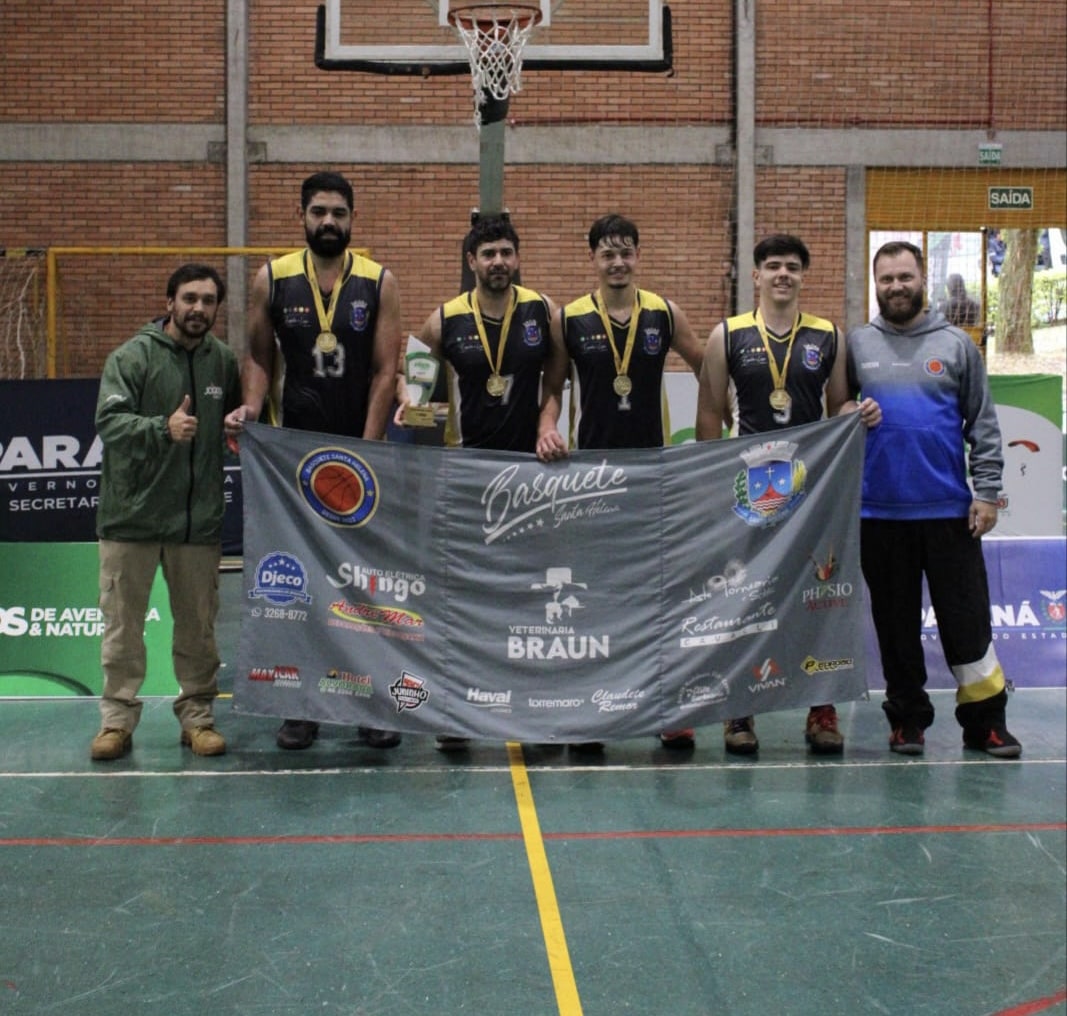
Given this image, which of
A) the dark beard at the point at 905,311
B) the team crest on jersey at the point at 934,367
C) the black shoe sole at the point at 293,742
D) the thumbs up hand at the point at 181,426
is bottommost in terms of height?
the black shoe sole at the point at 293,742

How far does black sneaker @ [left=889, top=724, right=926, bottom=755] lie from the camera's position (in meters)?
5.81

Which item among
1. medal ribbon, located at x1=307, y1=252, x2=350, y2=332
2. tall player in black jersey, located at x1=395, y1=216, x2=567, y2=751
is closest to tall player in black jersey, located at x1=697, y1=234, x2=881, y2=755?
tall player in black jersey, located at x1=395, y1=216, x2=567, y2=751

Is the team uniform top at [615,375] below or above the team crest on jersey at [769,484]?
above

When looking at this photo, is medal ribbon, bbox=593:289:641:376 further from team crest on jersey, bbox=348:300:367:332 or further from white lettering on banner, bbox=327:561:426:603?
white lettering on banner, bbox=327:561:426:603

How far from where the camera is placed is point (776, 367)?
5676mm

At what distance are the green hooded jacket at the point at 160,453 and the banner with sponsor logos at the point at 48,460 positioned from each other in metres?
4.97

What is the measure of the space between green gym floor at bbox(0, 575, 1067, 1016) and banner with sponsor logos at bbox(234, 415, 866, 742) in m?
0.27

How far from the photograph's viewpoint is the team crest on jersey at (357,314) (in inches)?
221

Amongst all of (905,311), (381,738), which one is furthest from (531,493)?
(905,311)

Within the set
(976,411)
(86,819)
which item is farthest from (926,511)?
(86,819)

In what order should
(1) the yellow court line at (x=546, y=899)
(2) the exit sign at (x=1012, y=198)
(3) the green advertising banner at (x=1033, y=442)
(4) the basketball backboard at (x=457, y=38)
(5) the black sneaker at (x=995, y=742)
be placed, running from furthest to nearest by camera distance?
(2) the exit sign at (x=1012, y=198) < (3) the green advertising banner at (x=1033, y=442) < (4) the basketball backboard at (x=457, y=38) < (5) the black sneaker at (x=995, y=742) < (1) the yellow court line at (x=546, y=899)

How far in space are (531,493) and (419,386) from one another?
2.11ft

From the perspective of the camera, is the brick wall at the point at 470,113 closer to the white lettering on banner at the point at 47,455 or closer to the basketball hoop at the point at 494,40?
the white lettering on banner at the point at 47,455

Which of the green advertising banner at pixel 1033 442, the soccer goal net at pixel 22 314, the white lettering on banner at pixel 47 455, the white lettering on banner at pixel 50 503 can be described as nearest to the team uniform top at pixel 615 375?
Result: the white lettering on banner at pixel 47 455
